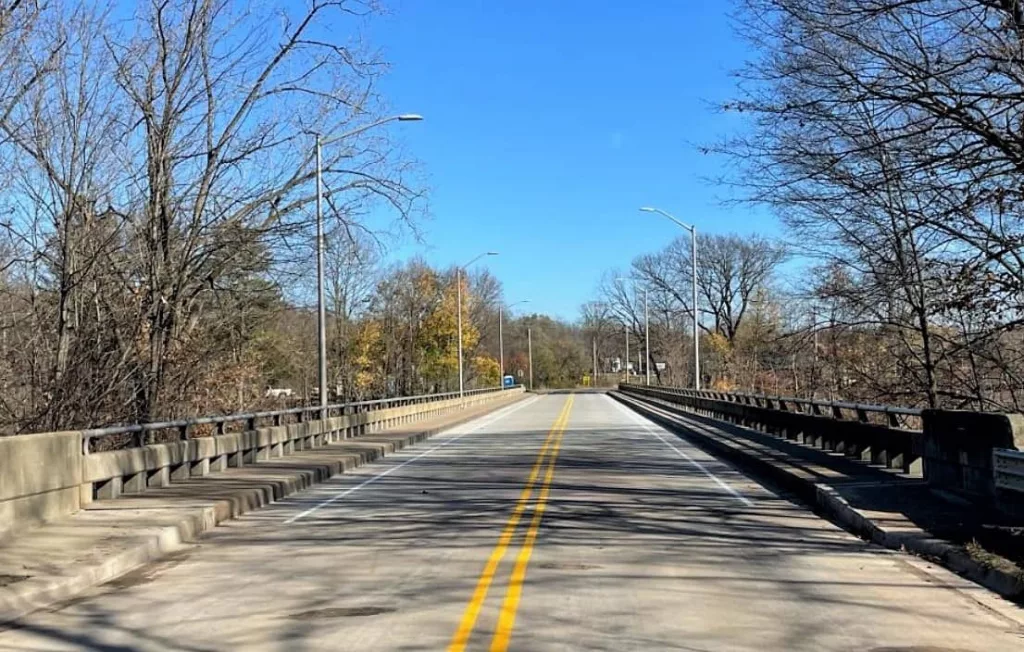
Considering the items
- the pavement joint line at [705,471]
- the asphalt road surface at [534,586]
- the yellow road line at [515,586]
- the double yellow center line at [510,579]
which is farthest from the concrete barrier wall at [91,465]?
the pavement joint line at [705,471]

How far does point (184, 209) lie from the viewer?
22.4m

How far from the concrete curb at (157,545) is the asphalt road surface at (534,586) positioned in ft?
0.70

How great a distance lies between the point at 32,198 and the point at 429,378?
231 feet

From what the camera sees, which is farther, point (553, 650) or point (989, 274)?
point (989, 274)

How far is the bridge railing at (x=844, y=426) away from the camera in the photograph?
16.1 metres

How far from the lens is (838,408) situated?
67.5ft

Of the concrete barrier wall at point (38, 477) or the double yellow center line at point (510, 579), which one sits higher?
the concrete barrier wall at point (38, 477)

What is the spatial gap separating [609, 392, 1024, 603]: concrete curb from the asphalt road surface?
214 mm

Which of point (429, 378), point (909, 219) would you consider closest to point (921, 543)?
point (909, 219)

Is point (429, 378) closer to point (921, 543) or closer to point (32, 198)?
point (32, 198)

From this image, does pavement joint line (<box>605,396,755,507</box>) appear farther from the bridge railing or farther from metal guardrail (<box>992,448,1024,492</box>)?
metal guardrail (<box>992,448,1024,492</box>)

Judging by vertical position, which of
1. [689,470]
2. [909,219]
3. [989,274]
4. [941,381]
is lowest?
[689,470]

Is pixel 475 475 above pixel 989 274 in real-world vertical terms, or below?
below

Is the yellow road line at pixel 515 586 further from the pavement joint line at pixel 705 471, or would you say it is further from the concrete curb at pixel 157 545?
the concrete curb at pixel 157 545
